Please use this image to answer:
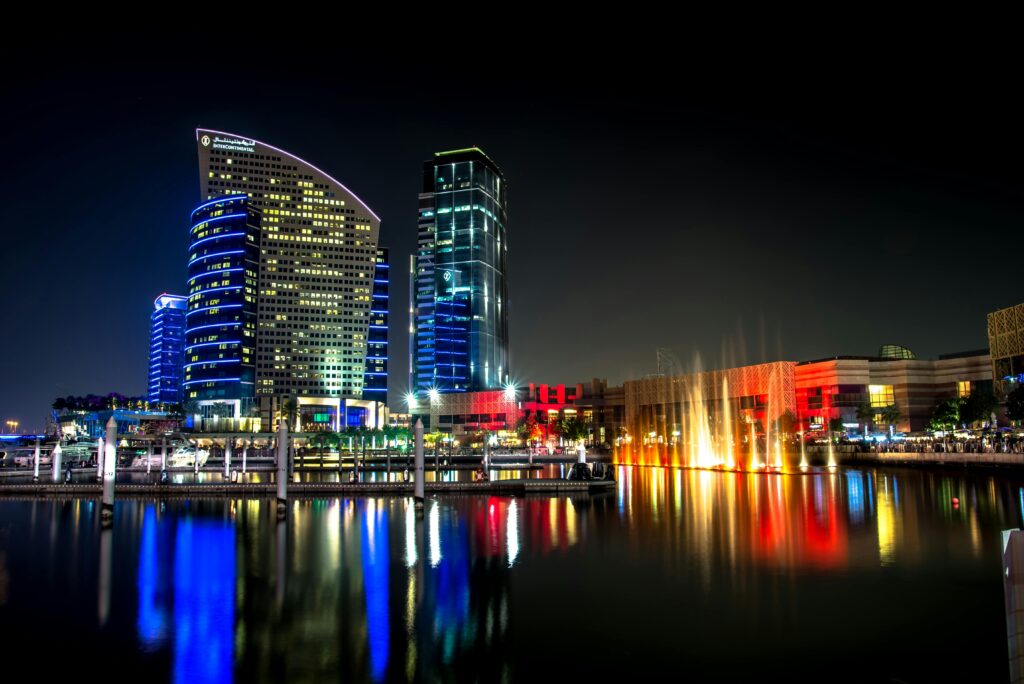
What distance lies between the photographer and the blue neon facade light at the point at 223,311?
171m

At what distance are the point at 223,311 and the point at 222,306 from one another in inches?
49.8

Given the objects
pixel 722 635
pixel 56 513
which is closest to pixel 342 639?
pixel 722 635

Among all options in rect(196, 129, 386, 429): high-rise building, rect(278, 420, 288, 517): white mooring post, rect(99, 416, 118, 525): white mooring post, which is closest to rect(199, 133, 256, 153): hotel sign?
rect(196, 129, 386, 429): high-rise building

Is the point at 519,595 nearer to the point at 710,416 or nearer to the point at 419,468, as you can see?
the point at 419,468

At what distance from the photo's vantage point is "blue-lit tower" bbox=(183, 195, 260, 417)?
171000 mm

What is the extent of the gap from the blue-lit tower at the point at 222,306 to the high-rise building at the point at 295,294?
8562mm

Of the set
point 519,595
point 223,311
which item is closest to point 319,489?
point 519,595

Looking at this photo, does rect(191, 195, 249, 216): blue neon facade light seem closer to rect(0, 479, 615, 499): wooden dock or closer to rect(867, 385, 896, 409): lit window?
rect(0, 479, 615, 499): wooden dock

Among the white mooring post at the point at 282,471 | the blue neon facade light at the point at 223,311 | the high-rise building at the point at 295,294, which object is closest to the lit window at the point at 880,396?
the white mooring post at the point at 282,471

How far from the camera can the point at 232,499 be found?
56.6 metres

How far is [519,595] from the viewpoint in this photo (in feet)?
78.3

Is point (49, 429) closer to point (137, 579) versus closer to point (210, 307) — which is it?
point (210, 307)

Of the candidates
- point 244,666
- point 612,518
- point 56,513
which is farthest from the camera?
point 56,513

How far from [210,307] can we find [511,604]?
16763cm
